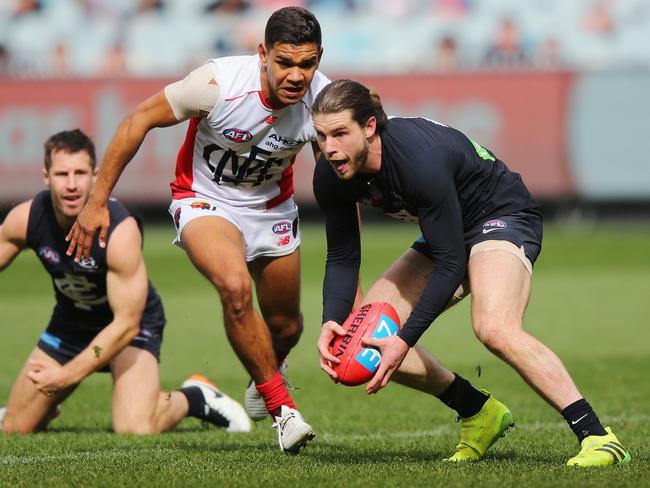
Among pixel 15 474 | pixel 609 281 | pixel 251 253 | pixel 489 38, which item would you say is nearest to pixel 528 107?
pixel 489 38

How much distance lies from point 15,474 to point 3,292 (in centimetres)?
1160

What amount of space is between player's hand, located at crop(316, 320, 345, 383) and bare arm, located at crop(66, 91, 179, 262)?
A: 1.49m

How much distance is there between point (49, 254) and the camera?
783 cm

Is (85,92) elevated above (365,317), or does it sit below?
below

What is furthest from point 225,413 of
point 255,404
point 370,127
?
point 370,127

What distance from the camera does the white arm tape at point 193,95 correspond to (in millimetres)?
6723

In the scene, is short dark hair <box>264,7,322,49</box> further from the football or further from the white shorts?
the football

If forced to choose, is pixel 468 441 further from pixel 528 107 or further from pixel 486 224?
pixel 528 107

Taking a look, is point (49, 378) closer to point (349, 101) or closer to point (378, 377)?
point (378, 377)

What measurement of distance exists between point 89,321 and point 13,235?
Answer: 0.86 m

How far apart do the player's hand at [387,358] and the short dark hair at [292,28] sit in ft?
5.92

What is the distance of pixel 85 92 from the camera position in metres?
24.3

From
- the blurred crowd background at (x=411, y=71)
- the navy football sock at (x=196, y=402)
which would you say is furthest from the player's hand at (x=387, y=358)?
the blurred crowd background at (x=411, y=71)

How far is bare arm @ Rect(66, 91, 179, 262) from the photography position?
262 inches
